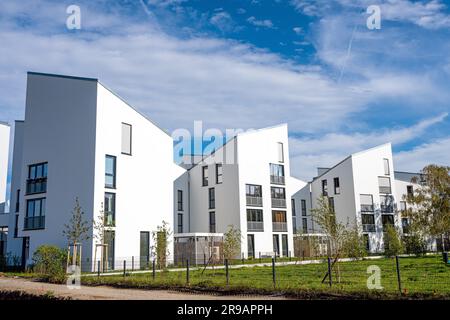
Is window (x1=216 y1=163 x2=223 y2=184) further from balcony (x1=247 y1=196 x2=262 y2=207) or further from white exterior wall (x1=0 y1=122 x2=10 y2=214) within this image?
white exterior wall (x1=0 y1=122 x2=10 y2=214)

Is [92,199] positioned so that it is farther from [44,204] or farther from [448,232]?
[448,232]

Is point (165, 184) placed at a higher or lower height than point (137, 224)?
higher

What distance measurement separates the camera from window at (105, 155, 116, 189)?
3196cm

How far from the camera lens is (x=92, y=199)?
99.1ft

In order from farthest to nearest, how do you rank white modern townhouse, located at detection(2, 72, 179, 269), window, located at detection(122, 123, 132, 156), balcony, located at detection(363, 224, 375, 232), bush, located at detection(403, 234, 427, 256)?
balcony, located at detection(363, 224, 375, 232) < bush, located at detection(403, 234, 427, 256) < window, located at detection(122, 123, 132, 156) < white modern townhouse, located at detection(2, 72, 179, 269)

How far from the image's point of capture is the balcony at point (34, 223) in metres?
31.9

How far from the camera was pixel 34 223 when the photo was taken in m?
32.3

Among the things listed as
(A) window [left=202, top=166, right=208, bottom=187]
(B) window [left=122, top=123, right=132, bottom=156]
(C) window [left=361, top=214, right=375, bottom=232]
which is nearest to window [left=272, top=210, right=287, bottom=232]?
(A) window [left=202, top=166, right=208, bottom=187]

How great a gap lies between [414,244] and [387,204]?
11623 millimetres

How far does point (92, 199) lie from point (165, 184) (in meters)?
8.30

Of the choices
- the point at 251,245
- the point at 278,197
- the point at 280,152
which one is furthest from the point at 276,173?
the point at 251,245

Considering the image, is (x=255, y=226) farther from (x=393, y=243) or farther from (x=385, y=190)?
(x=385, y=190)

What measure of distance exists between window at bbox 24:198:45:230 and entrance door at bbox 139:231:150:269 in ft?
22.8
